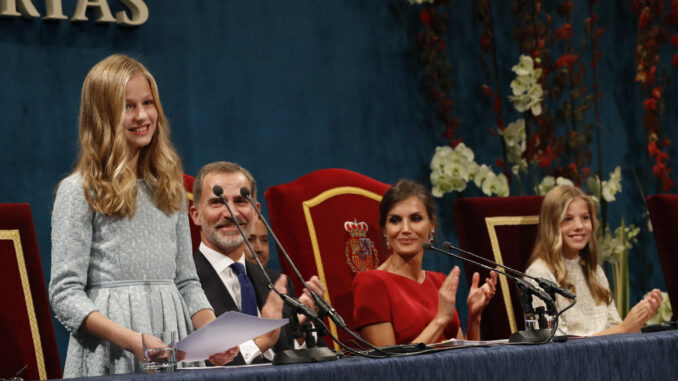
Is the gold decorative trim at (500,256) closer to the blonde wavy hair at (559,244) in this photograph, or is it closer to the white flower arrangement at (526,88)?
the blonde wavy hair at (559,244)

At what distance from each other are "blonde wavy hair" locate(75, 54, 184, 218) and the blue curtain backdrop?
3.92ft

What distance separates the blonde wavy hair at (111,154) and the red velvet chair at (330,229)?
1.78 ft

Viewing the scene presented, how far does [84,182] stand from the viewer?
1940 mm

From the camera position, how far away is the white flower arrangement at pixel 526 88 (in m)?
3.96

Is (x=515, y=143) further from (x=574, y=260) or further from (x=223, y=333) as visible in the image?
(x=223, y=333)

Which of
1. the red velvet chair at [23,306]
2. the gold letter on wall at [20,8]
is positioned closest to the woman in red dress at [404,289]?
the red velvet chair at [23,306]

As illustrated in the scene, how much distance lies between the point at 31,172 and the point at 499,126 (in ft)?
6.67

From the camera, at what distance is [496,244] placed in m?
2.80

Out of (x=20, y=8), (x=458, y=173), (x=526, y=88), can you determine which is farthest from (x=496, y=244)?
(x=20, y=8)

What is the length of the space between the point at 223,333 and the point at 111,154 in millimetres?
691

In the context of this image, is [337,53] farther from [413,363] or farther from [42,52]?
[413,363]

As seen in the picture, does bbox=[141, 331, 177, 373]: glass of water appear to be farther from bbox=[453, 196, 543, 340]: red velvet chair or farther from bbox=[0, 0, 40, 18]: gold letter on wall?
bbox=[0, 0, 40, 18]: gold letter on wall

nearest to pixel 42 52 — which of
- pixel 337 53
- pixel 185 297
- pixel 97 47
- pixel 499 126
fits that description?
pixel 97 47

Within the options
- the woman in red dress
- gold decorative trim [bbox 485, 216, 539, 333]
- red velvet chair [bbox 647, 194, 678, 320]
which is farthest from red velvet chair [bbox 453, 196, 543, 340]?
red velvet chair [bbox 647, 194, 678, 320]
